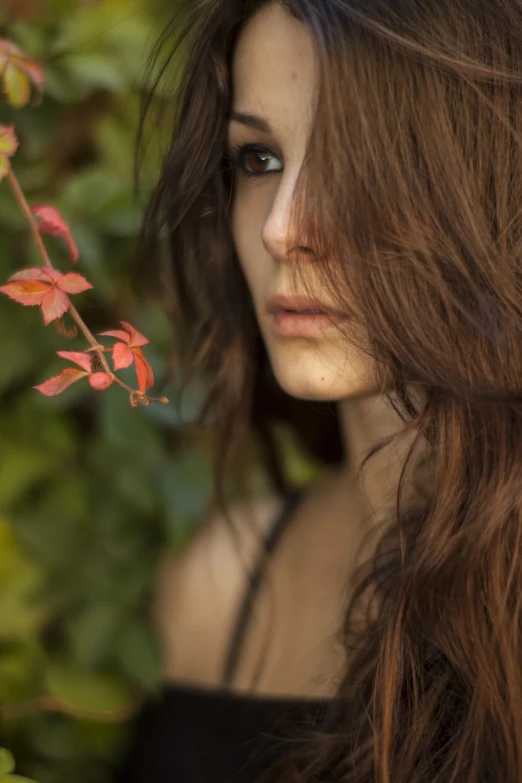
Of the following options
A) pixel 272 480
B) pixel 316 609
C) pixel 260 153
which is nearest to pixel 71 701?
pixel 316 609

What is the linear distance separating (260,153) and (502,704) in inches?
28.7

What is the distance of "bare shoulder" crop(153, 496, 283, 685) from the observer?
163 centimetres

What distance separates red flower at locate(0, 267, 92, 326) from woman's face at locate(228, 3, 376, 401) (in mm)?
288

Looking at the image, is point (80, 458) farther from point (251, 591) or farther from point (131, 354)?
point (131, 354)

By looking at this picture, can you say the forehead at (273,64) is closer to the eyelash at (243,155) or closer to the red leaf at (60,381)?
the eyelash at (243,155)

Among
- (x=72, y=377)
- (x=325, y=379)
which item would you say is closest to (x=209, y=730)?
(x=325, y=379)

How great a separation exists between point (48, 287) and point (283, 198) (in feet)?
1.07

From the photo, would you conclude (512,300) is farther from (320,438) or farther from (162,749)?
(162,749)

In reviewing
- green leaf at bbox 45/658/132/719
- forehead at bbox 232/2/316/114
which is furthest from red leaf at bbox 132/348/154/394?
green leaf at bbox 45/658/132/719

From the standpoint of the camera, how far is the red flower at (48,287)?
0.88 meters

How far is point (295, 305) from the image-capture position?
1.17 m

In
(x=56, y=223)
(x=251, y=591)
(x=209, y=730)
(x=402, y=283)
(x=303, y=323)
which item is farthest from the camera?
(x=251, y=591)

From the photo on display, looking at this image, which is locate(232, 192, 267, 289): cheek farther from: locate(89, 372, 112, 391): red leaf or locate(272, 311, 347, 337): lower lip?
A: locate(89, 372, 112, 391): red leaf

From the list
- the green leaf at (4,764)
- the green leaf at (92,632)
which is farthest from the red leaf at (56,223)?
the green leaf at (92,632)
